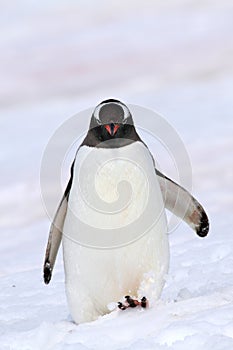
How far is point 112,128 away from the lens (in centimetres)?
559

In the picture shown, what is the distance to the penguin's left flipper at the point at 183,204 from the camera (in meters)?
6.25

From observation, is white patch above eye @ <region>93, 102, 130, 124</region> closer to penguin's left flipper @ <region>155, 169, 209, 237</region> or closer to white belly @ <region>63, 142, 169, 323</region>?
white belly @ <region>63, 142, 169, 323</region>

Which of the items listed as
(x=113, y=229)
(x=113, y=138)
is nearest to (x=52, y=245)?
(x=113, y=229)

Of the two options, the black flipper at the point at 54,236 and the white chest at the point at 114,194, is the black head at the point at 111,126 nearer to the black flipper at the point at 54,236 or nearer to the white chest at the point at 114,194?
the white chest at the point at 114,194

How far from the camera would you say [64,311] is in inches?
286

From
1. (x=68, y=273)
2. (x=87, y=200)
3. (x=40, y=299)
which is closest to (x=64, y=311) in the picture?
(x=40, y=299)

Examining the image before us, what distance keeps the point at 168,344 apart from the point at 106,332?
0.53m

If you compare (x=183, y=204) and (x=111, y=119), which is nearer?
(x=111, y=119)

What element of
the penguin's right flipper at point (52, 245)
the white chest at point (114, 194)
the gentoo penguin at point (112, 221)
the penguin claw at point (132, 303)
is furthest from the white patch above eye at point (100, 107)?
the penguin claw at point (132, 303)

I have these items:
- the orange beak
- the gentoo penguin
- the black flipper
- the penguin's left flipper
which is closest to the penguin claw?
the gentoo penguin

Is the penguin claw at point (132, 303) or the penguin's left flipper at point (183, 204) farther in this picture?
the penguin's left flipper at point (183, 204)

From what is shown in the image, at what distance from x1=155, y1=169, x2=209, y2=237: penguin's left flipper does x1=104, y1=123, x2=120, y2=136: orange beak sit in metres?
0.69

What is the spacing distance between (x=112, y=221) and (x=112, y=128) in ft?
2.03

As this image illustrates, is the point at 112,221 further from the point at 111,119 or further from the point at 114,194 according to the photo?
the point at 111,119
